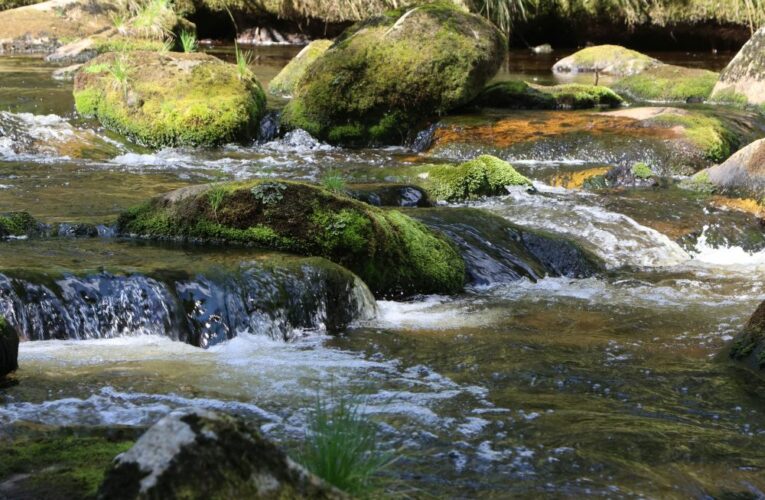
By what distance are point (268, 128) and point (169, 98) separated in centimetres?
Result: 148

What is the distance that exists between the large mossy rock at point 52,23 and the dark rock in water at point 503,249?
53.6 ft

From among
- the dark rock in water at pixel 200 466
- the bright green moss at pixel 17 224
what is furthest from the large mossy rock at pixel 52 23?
the dark rock in water at pixel 200 466

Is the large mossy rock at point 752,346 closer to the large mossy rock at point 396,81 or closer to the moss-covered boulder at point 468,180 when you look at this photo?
the moss-covered boulder at point 468,180

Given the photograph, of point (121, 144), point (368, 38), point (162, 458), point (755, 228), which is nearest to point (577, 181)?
point (755, 228)

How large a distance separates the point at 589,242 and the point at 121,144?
6.39m

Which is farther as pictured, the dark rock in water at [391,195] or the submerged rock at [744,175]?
the submerged rock at [744,175]

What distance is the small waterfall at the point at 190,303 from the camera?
16.8ft

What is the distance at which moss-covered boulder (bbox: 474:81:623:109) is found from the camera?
46.0ft

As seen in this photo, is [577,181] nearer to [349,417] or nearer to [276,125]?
[276,125]

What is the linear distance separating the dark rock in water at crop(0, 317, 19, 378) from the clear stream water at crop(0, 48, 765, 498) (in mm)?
80

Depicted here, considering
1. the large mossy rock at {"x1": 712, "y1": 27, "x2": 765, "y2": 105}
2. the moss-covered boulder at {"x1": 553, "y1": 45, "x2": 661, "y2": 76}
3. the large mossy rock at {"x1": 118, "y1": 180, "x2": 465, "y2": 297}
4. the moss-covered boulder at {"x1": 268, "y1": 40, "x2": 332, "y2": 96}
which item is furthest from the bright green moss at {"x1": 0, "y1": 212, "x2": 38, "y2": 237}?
the moss-covered boulder at {"x1": 553, "y1": 45, "x2": 661, "y2": 76}

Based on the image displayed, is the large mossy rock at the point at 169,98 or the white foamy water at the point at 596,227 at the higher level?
the large mossy rock at the point at 169,98

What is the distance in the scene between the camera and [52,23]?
2191 cm

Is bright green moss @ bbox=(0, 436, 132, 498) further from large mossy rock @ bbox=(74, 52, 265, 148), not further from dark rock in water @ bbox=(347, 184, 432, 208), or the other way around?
large mossy rock @ bbox=(74, 52, 265, 148)
